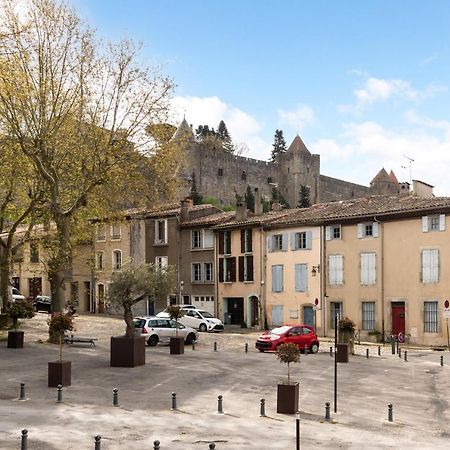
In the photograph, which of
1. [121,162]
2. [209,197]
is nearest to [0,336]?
[121,162]

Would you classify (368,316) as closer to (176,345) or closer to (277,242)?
(277,242)

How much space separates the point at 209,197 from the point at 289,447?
8640 cm

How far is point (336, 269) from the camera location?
1770 inches

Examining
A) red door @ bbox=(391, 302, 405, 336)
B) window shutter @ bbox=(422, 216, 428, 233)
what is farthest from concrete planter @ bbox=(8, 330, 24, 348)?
window shutter @ bbox=(422, 216, 428, 233)

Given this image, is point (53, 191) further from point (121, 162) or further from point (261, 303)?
point (261, 303)

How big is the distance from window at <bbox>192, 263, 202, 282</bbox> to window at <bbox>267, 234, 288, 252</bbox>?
708cm

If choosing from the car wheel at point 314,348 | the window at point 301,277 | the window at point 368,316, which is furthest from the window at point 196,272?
the car wheel at point 314,348

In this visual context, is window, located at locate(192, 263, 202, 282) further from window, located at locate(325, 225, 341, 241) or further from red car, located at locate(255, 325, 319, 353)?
red car, located at locate(255, 325, 319, 353)

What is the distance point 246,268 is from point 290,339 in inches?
714

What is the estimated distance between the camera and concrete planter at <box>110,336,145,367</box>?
25.8 metres

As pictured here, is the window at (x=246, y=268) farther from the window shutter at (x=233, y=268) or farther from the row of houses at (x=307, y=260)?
the window shutter at (x=233, y=268)

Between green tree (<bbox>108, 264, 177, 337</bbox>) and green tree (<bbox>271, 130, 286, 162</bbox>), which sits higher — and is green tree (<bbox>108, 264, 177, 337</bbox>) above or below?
below

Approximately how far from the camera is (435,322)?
1566 inches

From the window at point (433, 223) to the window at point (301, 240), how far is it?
8.44 m
